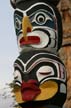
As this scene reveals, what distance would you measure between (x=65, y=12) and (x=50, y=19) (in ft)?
20.4

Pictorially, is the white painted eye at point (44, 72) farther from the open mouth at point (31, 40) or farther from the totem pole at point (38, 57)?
the open mouth at point (31, 40)

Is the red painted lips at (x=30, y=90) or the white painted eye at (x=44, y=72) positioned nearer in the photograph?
the red painted lips at (x=30, y=90)

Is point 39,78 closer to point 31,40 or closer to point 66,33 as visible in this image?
point 31,40

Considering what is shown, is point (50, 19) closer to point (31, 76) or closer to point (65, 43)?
point (31, 76)

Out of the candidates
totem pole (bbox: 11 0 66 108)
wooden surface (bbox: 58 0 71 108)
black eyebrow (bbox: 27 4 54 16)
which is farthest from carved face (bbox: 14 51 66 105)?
wooden surface (bbox: 58 0 71 108)

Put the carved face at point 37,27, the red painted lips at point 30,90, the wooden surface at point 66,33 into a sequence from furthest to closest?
the wooden surface at point 66,33 < the carved face at point 37,27 < the red painted lips at point 30,90

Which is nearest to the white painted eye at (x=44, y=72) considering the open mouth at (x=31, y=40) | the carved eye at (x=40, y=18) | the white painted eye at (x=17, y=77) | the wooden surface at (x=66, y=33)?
the white painted eye at (x=17, y=77)

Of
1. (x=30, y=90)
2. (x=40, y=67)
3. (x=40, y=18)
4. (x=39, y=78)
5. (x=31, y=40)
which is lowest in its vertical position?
(x=30, y=90)

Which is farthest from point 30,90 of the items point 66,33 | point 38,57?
point 66,33

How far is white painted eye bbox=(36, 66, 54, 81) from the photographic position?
5836 mm

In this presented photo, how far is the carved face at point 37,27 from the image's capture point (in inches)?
237

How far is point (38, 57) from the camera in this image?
19.4ft

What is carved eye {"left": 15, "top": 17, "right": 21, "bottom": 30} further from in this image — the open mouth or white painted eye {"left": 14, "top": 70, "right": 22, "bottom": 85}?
white painted eye {"left": 14, "top": 70, "right": 22, "bottom": 85}

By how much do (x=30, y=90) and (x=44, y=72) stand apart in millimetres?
311
